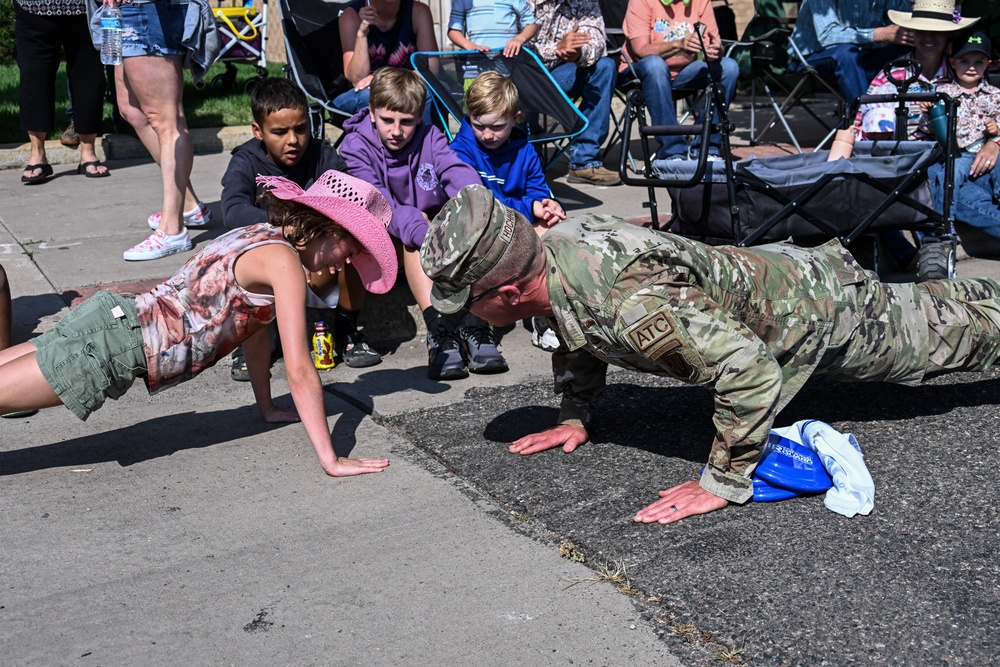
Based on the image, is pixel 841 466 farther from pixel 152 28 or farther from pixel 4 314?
pixel 152 28

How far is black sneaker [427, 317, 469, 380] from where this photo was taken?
473cm

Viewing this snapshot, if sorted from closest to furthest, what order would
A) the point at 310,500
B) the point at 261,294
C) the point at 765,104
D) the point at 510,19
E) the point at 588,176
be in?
the point at 310,500 → the point at 261,294 → the point at 510,19 → the point at 588,176 → the point at 765,104

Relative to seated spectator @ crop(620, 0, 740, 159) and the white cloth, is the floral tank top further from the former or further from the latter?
seated spectator @ crop(620, 0, 740, 159)

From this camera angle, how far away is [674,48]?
7.80m

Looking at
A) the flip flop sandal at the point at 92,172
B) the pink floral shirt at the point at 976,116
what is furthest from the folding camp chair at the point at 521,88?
the flip flop sandal at the point at 92,172

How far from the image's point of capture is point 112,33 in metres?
5.95

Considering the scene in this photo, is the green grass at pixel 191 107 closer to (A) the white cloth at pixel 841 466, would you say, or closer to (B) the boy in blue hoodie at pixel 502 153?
(B) the boy in blue hoodie at pixel 502 153

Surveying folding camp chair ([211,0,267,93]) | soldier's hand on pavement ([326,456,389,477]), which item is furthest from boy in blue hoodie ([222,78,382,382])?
folding camp chair ([211,0,267,93])

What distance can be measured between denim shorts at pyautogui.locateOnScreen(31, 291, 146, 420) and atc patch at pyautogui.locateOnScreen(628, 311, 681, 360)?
1691 millimetres

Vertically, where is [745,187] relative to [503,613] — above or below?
above

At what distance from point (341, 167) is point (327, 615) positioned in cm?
272

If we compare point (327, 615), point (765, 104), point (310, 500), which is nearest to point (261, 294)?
point (310, 500)

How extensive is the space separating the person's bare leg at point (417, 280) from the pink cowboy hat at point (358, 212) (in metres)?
0.90

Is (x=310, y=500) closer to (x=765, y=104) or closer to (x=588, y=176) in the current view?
(x=588, y=176)
